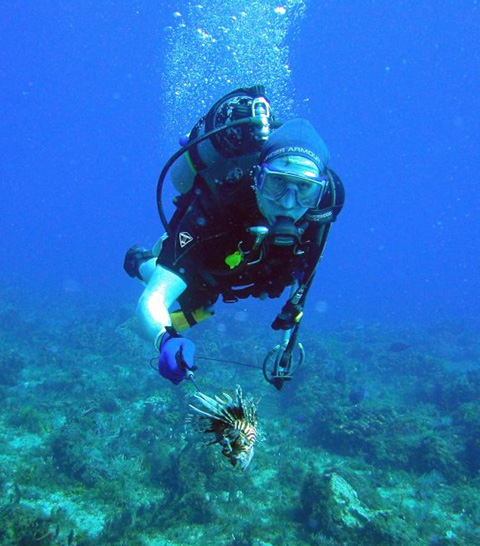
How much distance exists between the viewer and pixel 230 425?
187 cm

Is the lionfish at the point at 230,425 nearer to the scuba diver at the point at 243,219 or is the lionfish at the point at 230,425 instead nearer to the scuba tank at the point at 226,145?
the scuba diver at the point at 243,219

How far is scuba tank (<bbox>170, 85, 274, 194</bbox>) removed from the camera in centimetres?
375

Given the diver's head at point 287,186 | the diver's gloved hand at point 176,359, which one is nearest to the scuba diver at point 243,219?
the diver's head at point 287,186

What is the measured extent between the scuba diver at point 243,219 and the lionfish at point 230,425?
983 millimetres

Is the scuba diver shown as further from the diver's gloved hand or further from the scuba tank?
the diver's gloved hand

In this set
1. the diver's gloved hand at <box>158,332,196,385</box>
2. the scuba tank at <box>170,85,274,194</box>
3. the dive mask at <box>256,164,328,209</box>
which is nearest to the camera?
the diver's gloved hand at <box>158,332,196,385</box>

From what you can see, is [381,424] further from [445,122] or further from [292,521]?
[445,122]

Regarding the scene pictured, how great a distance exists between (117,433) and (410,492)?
20.8ft

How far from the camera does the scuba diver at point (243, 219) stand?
329 centimetres

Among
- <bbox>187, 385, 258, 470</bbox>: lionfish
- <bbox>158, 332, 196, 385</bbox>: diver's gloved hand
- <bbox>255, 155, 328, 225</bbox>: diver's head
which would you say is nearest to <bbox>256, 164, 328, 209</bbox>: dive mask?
<bbox>255, 155, 328, 225</bbox>: diver's head

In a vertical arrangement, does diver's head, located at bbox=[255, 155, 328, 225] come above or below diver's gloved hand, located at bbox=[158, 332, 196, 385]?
above

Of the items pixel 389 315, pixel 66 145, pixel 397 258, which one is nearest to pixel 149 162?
pixel 66 145

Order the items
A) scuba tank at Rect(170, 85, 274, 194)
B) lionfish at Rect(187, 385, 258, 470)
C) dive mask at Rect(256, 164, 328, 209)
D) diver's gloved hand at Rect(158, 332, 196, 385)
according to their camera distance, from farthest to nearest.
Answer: scuba tank at Rect(170, 85, 274, 194), dive mask at Rect(256, 164, 328, 209), diver's gloved hand at Rect(158, 332, 196, 385), lionfish at Rect(187, 385, 258, 470)

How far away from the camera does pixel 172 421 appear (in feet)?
28.3
